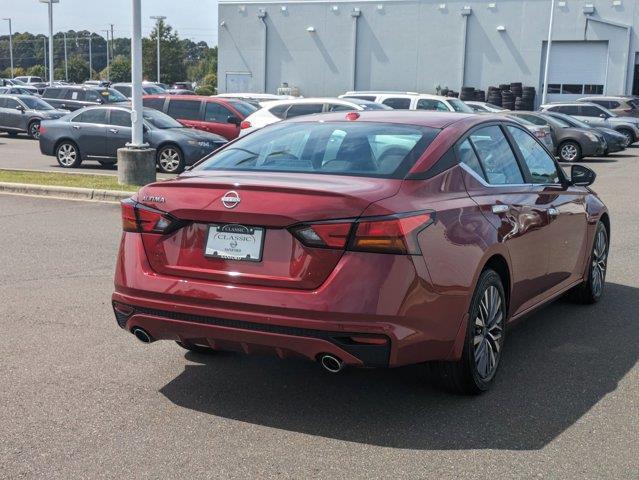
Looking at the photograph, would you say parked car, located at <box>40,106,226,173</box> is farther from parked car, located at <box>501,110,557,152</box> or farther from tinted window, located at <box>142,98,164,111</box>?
parked car, located at <box>501,110,557,152</box>

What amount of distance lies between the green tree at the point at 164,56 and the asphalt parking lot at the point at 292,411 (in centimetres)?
8790

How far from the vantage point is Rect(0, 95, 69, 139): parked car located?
29.2 meters

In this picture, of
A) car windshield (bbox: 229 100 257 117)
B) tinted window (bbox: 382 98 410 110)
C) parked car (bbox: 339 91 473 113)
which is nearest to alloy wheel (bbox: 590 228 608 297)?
car windshield (bbox: 229 100 257 117)

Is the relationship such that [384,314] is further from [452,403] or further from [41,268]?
[41,268]

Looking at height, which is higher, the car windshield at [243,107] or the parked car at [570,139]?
the car windshield at [243,107]

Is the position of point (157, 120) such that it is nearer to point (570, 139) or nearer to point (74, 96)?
Result: point (570, 139)

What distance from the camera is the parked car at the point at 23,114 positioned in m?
29.2

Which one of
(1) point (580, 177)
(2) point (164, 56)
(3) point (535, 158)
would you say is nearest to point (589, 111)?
(1) point (580, 177)

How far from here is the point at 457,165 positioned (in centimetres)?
484

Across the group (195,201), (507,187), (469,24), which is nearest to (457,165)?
(507,187)

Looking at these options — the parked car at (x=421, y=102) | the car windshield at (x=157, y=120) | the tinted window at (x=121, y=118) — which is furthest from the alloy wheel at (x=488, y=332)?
the parked car at (x=421, y=102)

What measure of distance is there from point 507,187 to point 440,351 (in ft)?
4.82

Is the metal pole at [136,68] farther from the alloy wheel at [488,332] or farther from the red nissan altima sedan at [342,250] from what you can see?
the alloy wheel at [488,332]

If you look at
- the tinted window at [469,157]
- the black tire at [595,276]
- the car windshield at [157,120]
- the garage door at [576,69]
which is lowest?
the black tire at [595,276]
